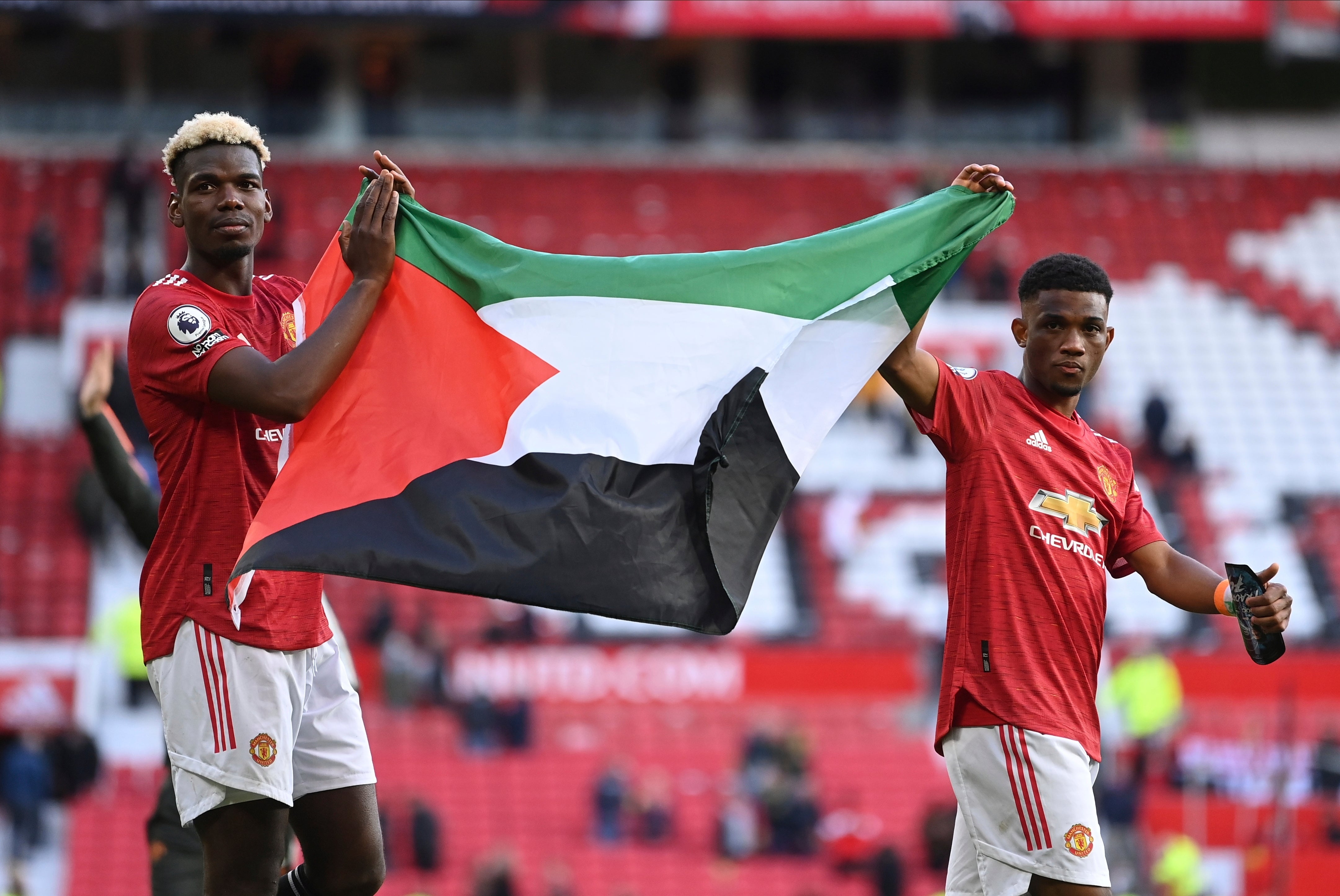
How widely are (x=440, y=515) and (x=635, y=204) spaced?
18971mm

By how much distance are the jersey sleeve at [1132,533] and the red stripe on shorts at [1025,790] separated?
0.67 metres

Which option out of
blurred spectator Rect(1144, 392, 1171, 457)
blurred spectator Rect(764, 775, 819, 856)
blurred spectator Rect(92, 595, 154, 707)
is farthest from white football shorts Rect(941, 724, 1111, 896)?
blurred spectator Rect(1144, 392, 1171, 457)

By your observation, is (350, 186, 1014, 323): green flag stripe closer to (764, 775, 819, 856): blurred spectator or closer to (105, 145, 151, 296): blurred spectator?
(764, 775, 819, 856): blurred spectator

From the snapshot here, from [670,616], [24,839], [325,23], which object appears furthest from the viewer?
[325,23]

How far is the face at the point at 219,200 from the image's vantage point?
13.5 ft

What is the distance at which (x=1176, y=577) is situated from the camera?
15.6 ft

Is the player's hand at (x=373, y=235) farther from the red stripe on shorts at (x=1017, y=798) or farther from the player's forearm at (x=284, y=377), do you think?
the red stripe on shorts at (x=1017, y=798)

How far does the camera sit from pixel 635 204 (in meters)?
23.0

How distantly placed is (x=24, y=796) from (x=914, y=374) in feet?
39.4

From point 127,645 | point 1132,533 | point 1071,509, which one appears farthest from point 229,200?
point 127,645

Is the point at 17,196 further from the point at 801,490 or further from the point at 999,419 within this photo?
the point at 999,419

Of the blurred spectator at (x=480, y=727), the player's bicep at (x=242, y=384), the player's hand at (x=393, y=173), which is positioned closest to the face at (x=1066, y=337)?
the player's hand at (x=393, y=173)

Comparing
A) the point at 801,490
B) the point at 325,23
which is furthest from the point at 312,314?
the point at 325,23

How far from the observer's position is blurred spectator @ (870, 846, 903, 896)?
13.7m
